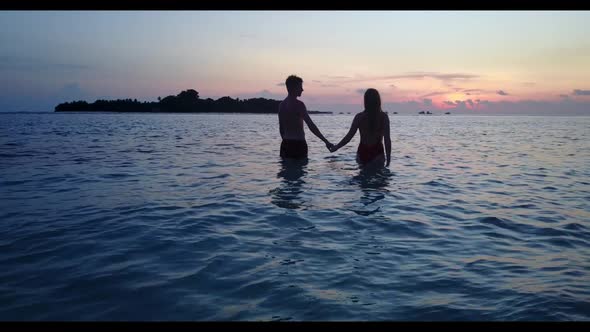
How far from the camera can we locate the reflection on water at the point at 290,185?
6594mm

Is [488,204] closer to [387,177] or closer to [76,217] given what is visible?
[387,177]

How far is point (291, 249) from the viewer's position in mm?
4262

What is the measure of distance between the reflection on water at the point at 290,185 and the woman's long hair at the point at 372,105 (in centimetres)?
219

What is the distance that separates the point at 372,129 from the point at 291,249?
6078 mm

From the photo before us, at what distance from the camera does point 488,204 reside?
22.2ft

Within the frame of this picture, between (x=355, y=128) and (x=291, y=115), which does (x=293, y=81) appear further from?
(x=355, y=128)

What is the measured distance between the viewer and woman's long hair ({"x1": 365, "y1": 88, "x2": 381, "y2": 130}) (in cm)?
923

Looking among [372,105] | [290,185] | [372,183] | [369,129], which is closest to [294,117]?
[369,129]

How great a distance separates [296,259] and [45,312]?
2.20 metres

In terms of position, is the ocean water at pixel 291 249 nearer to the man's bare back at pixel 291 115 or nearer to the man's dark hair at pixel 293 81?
the man's bare back at pixel 291 115

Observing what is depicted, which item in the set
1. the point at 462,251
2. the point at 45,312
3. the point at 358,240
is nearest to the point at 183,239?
the point at 45,312

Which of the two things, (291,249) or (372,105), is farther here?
(372,105)
